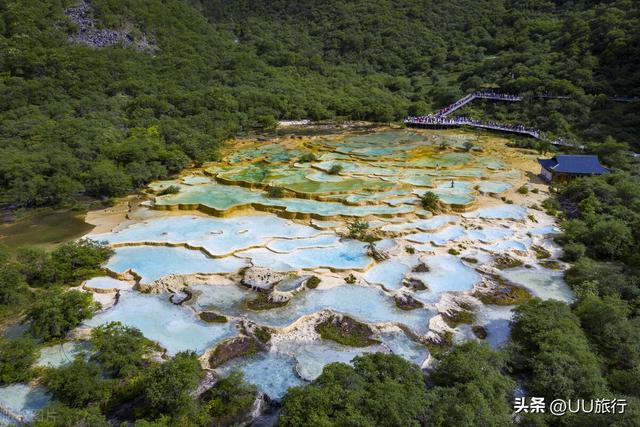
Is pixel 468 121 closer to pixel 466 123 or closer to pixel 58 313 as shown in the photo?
pixel 466 123

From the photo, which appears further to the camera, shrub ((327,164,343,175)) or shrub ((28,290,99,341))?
shrub ((327,164,343,175))

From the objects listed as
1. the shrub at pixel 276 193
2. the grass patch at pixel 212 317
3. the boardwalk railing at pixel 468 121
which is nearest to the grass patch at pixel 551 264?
the grass patch at pixel 212 317

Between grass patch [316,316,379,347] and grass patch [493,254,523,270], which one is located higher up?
grass patch [493,254,523,270]

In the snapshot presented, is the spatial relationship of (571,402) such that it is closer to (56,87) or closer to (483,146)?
(483,146)

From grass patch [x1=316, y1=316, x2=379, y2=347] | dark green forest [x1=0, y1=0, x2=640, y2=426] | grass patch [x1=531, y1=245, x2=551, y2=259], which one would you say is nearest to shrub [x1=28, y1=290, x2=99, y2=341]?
dark green forest [x1=0, y1=0, x2=640, y2=426]

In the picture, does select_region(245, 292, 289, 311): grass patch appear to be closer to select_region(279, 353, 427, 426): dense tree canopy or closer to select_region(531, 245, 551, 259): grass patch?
select_region(279, 353, 427, 426): dense tree canopy

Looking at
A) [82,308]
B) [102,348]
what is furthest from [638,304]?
[82,308]

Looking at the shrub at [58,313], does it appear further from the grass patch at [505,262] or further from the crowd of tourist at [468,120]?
the crowd of tourist at [468,120]

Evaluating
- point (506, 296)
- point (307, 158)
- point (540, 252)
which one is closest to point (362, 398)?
point (506, 296)
